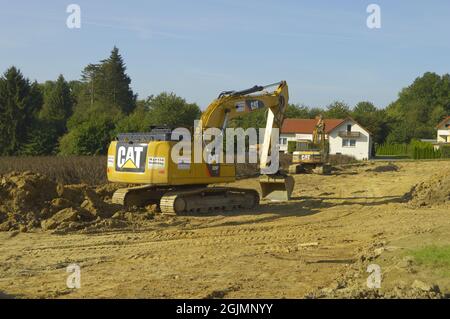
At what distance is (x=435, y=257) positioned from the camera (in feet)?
27.3

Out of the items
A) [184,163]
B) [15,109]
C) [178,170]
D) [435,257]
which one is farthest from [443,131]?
[435,257]

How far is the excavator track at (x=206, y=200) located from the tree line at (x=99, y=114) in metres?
3.31

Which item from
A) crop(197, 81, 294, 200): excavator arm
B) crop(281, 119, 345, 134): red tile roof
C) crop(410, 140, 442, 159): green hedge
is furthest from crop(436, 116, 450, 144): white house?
crop(197, 81, 294, 200): excavator arm

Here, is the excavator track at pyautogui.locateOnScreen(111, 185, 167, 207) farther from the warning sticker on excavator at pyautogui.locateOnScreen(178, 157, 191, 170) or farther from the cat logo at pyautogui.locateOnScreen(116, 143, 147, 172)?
the warning sticker on excavator at pyautogui.locateOnScreen(178, 157, 191, 170)

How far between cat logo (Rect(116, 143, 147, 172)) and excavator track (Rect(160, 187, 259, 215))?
3.45 ft

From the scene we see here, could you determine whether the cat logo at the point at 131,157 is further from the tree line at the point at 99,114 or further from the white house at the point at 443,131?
the white house at the point at 443,131

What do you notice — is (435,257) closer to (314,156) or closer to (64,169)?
(64,169)

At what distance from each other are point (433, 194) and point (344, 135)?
176ft

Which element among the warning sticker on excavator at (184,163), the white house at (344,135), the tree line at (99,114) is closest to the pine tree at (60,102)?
the tree line at (99,114)

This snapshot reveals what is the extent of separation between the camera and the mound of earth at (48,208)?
12180 millimetres
